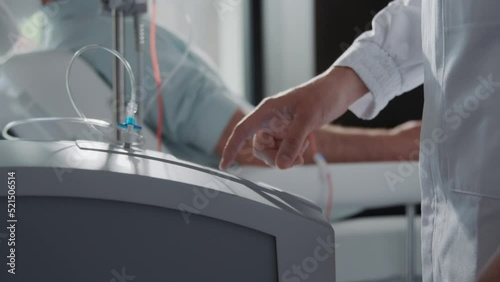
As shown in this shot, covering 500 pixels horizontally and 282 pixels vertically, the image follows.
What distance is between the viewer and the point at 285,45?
3.08 meters

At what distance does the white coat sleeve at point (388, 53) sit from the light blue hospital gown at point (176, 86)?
837 millimetres

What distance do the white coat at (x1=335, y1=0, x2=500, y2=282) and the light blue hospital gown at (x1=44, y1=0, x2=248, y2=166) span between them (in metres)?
0.90

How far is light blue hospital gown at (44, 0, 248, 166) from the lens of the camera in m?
1.74

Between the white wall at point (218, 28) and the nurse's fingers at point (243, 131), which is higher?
the white wall at point (218, 28)

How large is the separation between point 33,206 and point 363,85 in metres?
0.48

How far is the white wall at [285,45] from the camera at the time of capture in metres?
3.02

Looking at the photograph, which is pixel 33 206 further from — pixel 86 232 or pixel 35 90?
pixel 35 90

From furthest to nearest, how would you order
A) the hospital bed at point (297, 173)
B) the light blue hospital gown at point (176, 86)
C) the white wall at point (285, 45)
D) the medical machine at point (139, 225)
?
the white wall at point (285, 45) → the light blue hospital gown at point (176, 86) → the hospital bed at point (297, 173) → the medical machine at point (139, 225)

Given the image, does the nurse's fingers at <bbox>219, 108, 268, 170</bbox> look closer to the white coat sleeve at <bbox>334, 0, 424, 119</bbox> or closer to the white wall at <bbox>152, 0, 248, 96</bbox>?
the white coat sleeve at <bbox>334, 0, 424, 119</bbox>

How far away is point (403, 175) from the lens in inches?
67.9

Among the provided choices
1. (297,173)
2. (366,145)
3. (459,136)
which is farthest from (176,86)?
(459,136)

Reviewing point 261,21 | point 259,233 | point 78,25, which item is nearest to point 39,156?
point 259,233

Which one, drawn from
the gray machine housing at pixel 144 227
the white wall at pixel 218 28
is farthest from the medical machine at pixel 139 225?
the white wall at pixel 218 28

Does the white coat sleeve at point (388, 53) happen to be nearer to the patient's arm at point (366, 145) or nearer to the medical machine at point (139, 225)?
the medical machine at point (139, 225)
